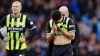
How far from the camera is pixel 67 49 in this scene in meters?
13.7

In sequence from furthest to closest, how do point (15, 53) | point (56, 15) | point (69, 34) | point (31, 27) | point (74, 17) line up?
point (74, 17), point (31, 27), point (15, 53), point (69, 34), point (56, 15)

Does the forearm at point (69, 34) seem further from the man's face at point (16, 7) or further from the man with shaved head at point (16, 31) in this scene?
the man's face at point (16, 7)

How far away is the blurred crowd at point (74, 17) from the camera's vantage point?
65.8ft

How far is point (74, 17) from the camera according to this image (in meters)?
21.7

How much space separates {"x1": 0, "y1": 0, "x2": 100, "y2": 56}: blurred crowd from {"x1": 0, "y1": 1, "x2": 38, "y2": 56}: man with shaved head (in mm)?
5143

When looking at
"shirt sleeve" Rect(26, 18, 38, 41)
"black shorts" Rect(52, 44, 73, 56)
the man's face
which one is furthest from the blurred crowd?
"black shorts" Rect(52, 44, 73, 56)

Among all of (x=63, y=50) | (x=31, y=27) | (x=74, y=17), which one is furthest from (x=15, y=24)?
(x=74, y=17)

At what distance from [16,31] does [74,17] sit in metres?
7.92

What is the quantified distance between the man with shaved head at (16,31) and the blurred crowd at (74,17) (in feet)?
16.9

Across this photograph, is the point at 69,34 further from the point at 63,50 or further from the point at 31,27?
the point at 31,27

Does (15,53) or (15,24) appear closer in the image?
(15,53)

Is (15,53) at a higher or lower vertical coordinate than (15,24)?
lower

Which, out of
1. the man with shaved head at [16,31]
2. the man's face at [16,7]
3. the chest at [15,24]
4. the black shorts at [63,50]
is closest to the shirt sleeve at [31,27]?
the man with shaved head at [16,31]

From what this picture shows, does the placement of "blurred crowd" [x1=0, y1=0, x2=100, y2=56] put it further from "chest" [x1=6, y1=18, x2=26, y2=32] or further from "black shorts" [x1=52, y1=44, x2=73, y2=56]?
"black shorts" [x1=52, y1=44, x2=73, y2=56]
